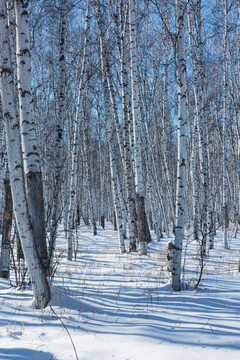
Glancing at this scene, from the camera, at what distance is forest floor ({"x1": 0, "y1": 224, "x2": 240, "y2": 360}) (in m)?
2.26

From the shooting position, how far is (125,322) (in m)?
2.92

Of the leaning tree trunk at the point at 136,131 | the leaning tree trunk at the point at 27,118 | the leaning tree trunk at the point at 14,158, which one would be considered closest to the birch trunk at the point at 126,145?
the leaning tree trunk at the point at 136,131

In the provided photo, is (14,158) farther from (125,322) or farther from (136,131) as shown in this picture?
(136,131)

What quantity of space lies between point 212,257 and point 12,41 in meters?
7.39

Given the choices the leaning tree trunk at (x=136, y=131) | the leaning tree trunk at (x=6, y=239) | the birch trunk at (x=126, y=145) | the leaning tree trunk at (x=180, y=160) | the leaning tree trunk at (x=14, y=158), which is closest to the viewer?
the leaning tree trunk at (x=14, y=158)

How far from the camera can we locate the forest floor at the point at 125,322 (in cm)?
226

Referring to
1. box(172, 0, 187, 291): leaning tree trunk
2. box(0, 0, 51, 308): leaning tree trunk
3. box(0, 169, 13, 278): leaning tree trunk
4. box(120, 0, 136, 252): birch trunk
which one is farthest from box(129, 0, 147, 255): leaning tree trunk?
box(0, 0, 51, 308): leaning tree trunk

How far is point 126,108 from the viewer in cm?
838

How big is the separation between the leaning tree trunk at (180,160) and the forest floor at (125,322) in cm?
40

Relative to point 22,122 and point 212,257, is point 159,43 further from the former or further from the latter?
point 22,122

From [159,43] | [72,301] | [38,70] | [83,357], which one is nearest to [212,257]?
[72,301]

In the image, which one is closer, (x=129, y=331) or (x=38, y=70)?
(x=129, y=331)

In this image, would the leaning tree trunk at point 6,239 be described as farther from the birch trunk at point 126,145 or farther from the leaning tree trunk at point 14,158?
the birch trunk at point 126,145

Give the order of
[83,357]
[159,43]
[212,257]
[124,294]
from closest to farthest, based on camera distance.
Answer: [83,357]
[124,294]
[212,257]
[159,43]
